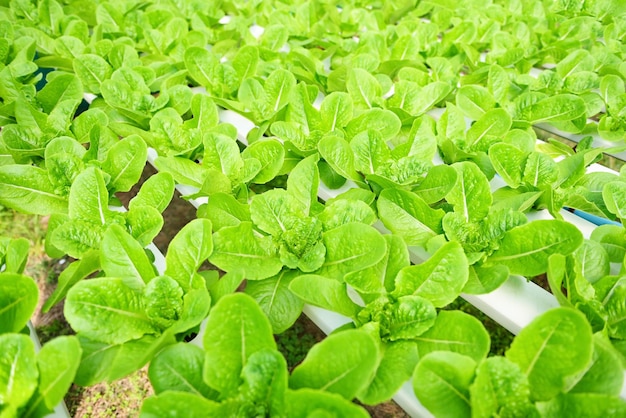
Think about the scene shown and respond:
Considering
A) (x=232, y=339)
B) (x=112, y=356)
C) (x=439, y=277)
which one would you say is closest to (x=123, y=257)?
(x=112, y=356)

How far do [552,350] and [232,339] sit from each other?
0.61 metres

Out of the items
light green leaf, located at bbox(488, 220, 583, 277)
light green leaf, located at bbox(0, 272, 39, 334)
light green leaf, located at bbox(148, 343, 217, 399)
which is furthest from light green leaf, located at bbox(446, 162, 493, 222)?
light green leaf, located at bbox(0, 272, 39, 334)

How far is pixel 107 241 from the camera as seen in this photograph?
3.39ft

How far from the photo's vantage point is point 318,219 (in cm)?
115

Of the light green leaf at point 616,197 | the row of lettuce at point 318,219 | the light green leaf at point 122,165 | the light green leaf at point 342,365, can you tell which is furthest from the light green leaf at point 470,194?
the light green leaf at point 122,165

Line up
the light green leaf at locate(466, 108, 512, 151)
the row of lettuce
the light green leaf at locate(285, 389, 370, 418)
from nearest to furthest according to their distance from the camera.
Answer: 1. the light green leaf at locate(285, 389, 370, 418)
2. the row of lettuce
3. the light green leaf at locate(466, 108, 512, 151)

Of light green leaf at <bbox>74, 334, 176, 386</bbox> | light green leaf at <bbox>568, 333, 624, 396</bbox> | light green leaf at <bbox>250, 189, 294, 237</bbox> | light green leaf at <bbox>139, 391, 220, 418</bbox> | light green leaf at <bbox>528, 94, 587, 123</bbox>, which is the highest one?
light green leaf at <bbox>528, 94, 587, 123</bbox>

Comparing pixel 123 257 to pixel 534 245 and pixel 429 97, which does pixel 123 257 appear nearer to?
pixel 534 245

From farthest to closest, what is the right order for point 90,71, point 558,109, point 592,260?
point 90,71 < point 558,109 < point 592,260

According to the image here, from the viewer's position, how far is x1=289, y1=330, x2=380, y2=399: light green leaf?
0.80 m

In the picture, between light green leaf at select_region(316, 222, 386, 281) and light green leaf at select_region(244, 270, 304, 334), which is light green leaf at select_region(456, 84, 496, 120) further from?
light green leaf at select_region(244, 270, 304, 334)

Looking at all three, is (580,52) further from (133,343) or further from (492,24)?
(133,343)

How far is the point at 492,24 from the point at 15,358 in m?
2.26

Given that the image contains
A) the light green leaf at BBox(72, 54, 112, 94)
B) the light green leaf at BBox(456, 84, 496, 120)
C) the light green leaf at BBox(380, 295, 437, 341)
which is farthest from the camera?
the light green leaf at BBox(72, 54, 112, 94)
